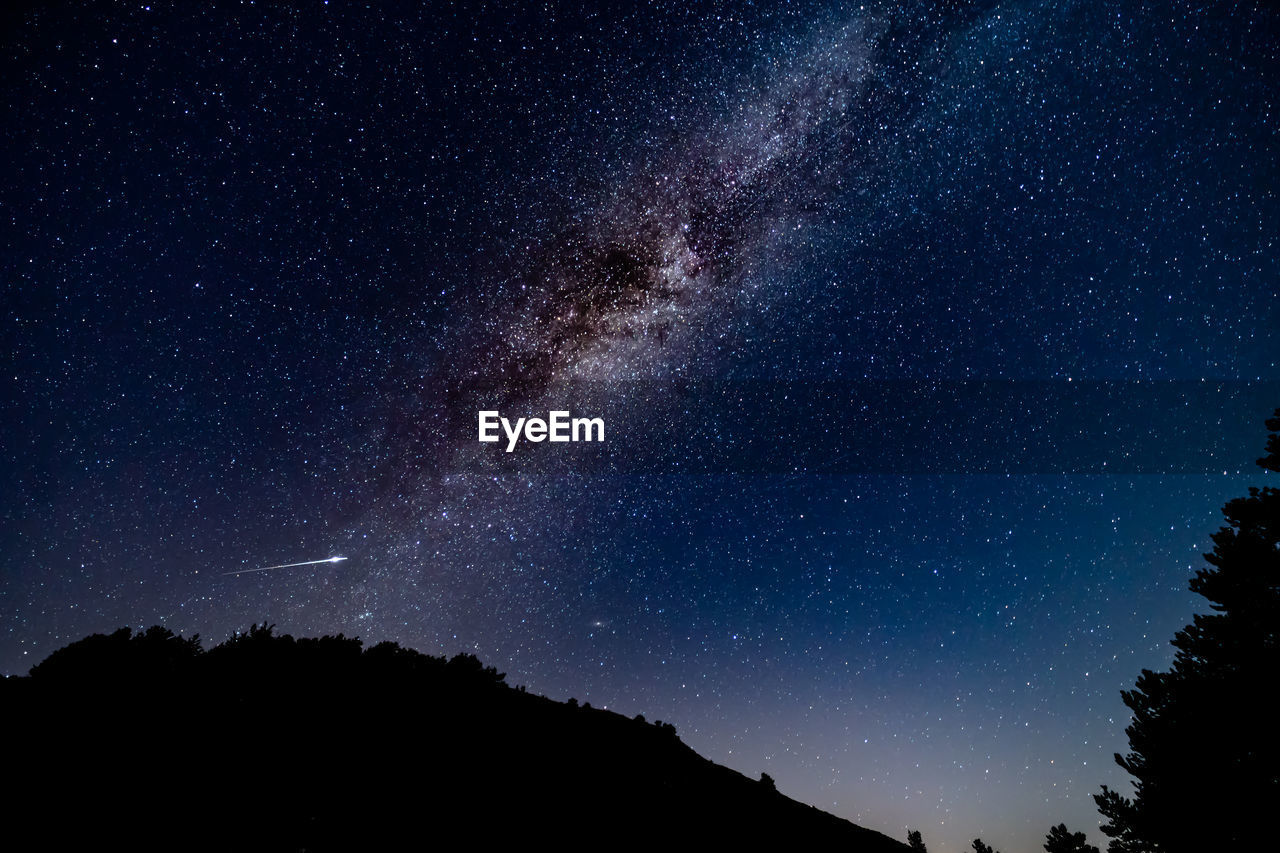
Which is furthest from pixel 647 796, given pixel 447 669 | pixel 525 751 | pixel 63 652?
pixel 63 652

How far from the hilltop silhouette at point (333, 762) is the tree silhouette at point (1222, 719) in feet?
Answer: 24.7

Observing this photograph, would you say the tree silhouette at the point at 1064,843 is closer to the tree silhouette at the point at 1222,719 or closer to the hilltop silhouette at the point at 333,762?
the tree silhouette at the point at 1222,719

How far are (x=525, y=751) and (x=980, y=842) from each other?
12.9 metres

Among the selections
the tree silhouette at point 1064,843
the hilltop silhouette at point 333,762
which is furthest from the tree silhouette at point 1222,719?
the hilltop silhouette at point 333,762

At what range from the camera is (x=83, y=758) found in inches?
245

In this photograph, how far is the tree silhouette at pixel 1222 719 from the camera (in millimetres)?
10883

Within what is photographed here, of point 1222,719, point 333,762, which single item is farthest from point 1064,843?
point 333,762

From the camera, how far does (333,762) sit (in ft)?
22.8

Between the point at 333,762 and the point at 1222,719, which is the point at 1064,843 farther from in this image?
the point at 333,762

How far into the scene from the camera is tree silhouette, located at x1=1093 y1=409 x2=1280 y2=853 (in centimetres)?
1088

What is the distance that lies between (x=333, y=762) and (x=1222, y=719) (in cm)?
1816

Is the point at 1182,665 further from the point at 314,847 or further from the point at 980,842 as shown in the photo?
the point at 314,847

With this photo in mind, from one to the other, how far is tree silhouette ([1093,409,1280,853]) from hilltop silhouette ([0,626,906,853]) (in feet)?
24.7

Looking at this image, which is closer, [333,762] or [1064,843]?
[333,762]
